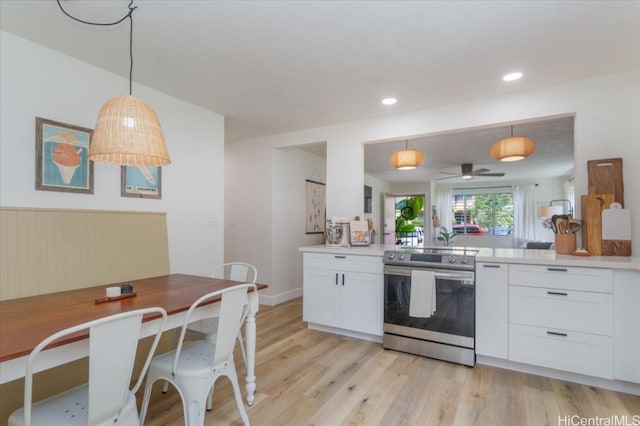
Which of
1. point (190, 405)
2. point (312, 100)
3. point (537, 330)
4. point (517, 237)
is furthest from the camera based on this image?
point (517, 237)

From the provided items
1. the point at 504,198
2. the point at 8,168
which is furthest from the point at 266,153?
the point at 504,198

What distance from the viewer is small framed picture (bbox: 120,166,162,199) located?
285 centimetres

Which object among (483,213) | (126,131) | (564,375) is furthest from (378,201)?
(126,131)

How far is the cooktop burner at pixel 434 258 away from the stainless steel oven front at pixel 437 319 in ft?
0.13

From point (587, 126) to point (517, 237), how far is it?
6741mm

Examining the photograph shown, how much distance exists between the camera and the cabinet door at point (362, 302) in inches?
124

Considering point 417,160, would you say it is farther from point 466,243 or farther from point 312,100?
point 466,243

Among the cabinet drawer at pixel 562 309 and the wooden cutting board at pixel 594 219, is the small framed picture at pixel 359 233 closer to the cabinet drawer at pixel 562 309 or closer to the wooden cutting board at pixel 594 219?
the cabinet drawer at pixel 562 309

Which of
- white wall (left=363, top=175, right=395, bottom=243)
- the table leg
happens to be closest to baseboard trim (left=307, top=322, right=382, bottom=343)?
the table leg

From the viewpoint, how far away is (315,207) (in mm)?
5551

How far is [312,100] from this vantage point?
3330 mm

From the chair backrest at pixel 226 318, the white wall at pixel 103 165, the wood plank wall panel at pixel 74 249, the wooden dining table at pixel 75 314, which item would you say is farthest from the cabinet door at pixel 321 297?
the chair backrest at pixel 226 318

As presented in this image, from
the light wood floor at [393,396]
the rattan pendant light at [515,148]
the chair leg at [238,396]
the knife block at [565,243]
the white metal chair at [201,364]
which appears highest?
the rattan pendant light at [515,148]

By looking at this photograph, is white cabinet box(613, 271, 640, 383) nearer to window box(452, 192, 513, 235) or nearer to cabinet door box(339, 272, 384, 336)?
cabinet door box(339, 272, 384, 336)
